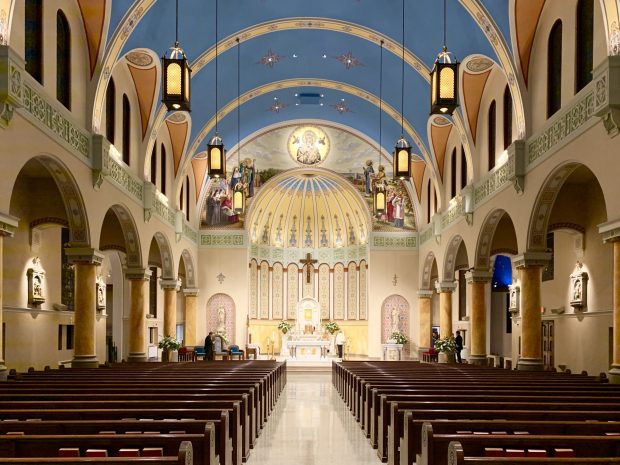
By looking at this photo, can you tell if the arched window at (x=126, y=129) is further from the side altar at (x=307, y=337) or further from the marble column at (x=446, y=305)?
the side altar at (x=307, y=337)

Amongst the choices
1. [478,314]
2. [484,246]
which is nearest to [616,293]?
[484,246]

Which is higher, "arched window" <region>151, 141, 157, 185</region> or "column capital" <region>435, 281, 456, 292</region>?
"arched window" <region>151, 141, 157, 185</region>

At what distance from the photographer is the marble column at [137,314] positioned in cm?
2103

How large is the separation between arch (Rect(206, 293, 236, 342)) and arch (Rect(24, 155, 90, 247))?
16.2m

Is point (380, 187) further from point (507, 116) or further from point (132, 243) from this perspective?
point (132, 243)

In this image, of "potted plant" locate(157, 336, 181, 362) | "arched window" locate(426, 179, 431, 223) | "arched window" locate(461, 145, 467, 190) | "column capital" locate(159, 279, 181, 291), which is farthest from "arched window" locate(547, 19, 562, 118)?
"column capital" locate(159, 279, 181, 291)

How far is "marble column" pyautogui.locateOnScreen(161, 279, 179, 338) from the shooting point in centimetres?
2602

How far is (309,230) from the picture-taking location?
36.2m

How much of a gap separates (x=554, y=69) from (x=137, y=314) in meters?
13.3

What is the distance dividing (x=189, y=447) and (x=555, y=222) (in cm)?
1569

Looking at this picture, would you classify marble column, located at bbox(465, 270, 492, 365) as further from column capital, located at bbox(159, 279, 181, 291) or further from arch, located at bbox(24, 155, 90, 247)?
arch, located at bbox(24, 155, 90, 247)

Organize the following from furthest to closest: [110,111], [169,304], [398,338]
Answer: [398,338] < [169,304] < [110,111]

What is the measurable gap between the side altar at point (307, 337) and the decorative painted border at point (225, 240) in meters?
4.73

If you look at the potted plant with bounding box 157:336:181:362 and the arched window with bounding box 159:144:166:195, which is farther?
the arched window with bounding box 159:144:166:195
